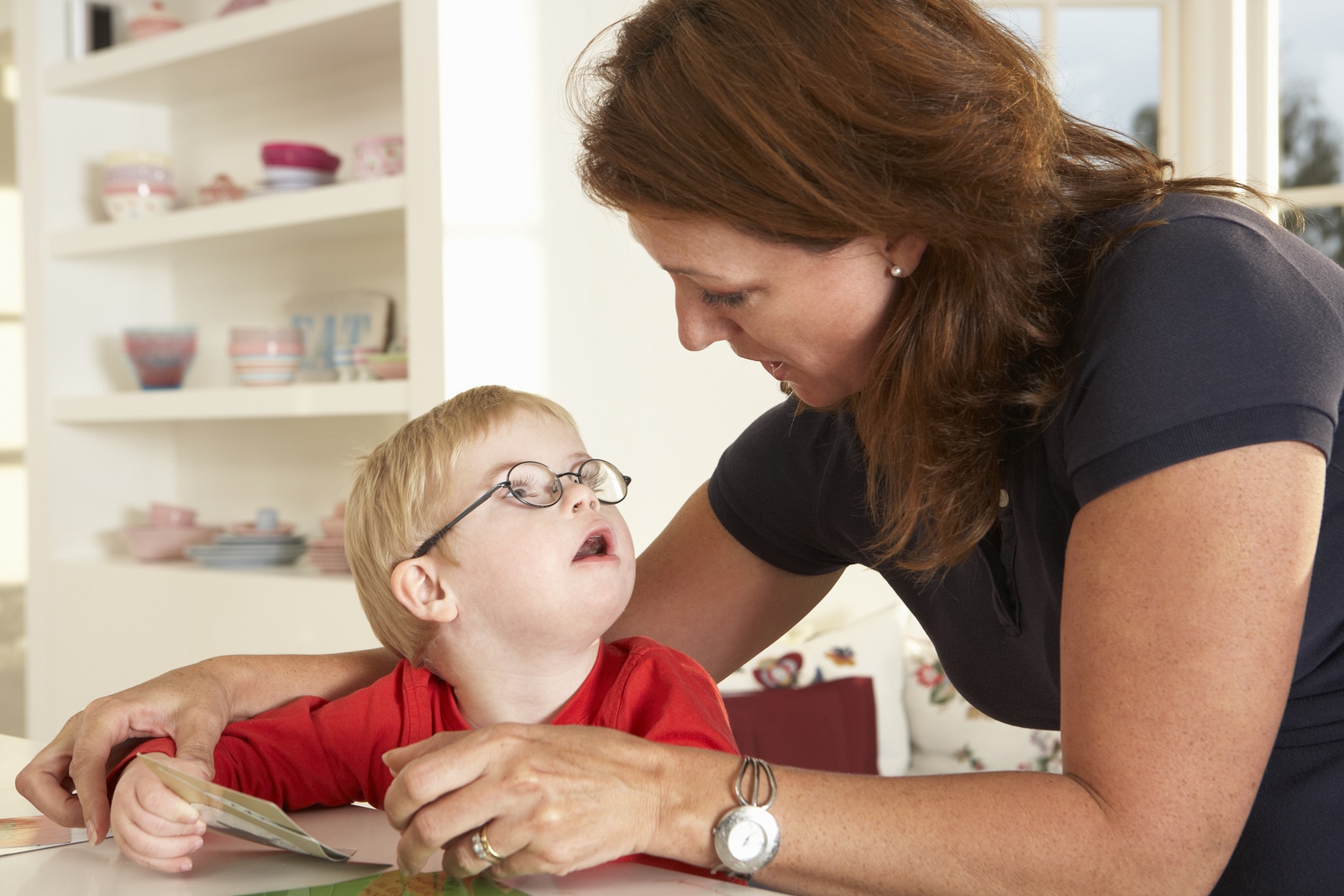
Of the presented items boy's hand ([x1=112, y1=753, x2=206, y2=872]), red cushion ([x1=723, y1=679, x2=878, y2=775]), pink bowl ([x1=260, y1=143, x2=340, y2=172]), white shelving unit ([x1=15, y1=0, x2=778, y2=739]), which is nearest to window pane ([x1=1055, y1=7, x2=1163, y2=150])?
white shelving unit ([x1=15, y1=0, x2=778, y2=739])

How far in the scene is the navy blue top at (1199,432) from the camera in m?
0.86

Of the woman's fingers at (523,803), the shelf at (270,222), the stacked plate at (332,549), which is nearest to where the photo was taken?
the woman's fingers at (523,803)

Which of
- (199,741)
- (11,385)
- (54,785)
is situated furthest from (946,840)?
(11,385)

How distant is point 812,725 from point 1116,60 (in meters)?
1.94

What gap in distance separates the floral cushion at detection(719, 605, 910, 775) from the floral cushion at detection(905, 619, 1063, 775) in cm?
3

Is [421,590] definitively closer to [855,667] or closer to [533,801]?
[533,801]

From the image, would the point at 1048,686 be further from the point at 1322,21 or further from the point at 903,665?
the point at 1322,21

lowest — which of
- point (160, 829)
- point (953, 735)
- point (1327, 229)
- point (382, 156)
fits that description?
point (953, 735)

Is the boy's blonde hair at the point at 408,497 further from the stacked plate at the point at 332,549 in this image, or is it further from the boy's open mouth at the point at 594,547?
the stacked plate at the point at 332,549

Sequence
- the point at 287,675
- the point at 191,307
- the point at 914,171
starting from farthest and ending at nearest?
the point at 191,307, the point at 287,675, the point at 914,171

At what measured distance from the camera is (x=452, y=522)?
113 centimetres

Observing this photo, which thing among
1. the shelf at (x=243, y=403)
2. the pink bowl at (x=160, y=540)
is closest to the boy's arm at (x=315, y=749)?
the shelf at (x=243, y=403)

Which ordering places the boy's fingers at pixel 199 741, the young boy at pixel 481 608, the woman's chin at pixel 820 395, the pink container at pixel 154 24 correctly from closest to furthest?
the boy's fingers at pixel 199 741, the young boy at pixel 481 608, the woman's chin at pixel 820 395, the pink container at pixel 154 24

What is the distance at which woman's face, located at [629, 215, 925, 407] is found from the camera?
107cm
